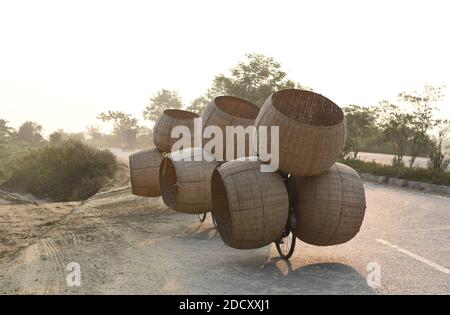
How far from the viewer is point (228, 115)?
8969 millimetres

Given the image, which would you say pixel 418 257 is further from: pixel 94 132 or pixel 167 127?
pixel 94 132

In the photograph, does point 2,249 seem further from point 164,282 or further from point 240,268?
point 240,268

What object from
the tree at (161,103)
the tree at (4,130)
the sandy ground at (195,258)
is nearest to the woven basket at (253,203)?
the sandy ground at (195,258)

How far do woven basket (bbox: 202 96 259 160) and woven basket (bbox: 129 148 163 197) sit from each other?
2.44 metres

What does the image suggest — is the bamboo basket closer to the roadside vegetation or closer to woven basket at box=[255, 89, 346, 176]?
woven basket at box=[255, 89, 346, 176]

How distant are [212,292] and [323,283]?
4.92ft

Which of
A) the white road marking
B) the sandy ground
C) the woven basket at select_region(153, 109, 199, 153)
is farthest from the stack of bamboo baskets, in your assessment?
the woven basket at select_region(153, 109, 199, 153)

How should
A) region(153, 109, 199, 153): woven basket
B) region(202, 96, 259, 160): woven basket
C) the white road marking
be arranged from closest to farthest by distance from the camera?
the white road marking < region(202, 96, 259, 160): woven basket < region(153, 109, 199, 153): woven basket

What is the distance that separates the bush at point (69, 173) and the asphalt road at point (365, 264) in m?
11.7

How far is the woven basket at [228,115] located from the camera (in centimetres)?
890

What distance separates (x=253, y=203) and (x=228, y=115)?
3.33 meters

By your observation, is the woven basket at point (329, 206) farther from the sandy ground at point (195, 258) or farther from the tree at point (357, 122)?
Answer: the tree at point (357, 122)

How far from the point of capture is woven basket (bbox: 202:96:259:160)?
8.90 m

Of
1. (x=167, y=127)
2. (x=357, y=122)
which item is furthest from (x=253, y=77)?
(x=167, y=127)
